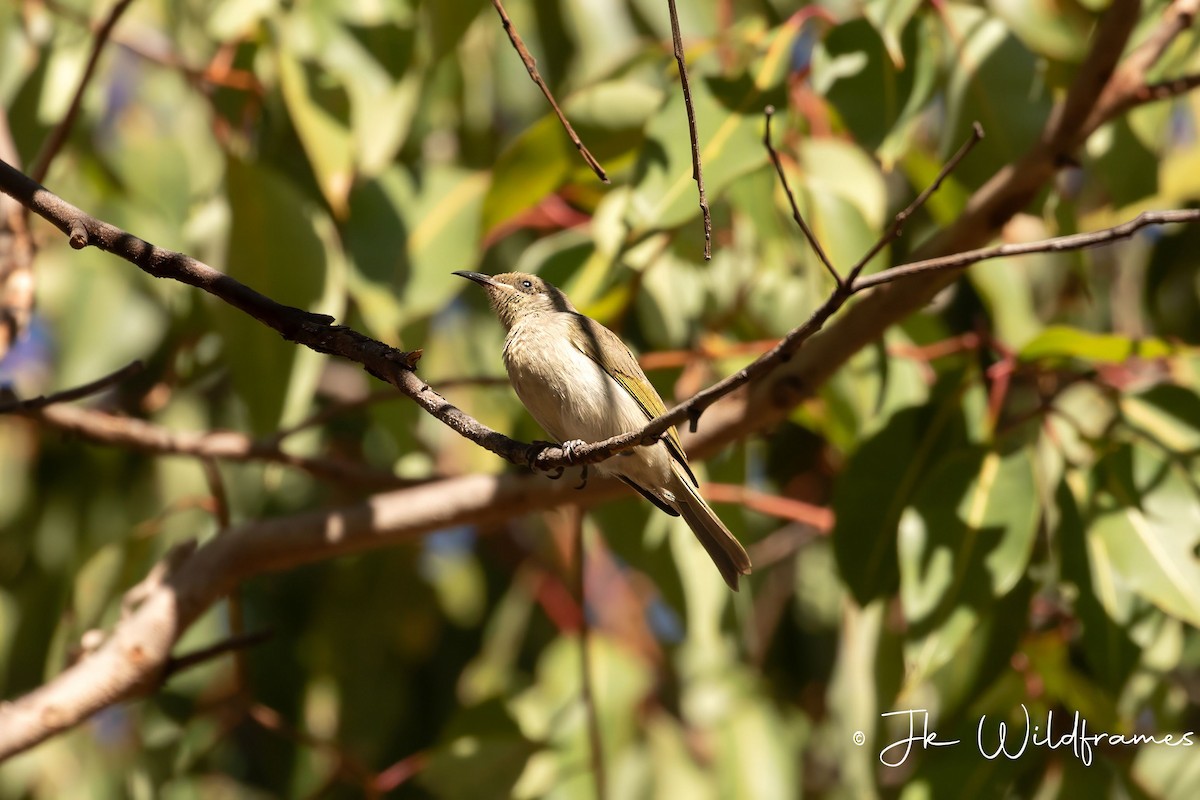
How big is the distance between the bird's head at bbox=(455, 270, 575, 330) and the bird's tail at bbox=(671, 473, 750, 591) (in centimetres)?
68

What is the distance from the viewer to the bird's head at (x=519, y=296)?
3447 mm

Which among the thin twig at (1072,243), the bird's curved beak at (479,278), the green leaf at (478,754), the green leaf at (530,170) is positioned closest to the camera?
the thin twig at (1072,243)

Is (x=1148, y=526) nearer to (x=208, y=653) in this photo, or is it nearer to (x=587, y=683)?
(x=587, y=683)

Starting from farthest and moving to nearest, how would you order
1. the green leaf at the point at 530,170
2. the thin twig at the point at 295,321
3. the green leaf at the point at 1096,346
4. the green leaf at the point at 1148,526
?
the green leaf at the point at 530,170 < the green leaf at the point at 1096,346 < the green leaf at the point at 1148,526 < the thin twig at the point at 295,321

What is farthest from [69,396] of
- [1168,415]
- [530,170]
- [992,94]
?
[1168,415]

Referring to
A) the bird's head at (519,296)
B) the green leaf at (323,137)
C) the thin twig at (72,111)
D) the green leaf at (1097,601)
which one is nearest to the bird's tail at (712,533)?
the bird's head at (519,296)

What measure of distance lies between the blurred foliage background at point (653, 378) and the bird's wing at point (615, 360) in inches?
6.8

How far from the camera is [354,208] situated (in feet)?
11.6

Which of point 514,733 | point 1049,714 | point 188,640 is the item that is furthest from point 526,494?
point 188,640

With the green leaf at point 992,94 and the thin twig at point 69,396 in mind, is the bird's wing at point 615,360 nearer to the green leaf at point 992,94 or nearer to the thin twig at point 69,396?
the green leaf at point 992,94

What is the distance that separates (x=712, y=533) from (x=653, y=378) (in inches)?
29.3

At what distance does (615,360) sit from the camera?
3.19m

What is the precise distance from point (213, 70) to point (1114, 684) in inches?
123

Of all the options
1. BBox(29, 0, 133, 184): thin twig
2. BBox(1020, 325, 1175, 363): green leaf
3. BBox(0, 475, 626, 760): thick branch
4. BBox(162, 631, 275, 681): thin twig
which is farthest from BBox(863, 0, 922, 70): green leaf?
BBox(162, 631, 275, 681): thin twig
